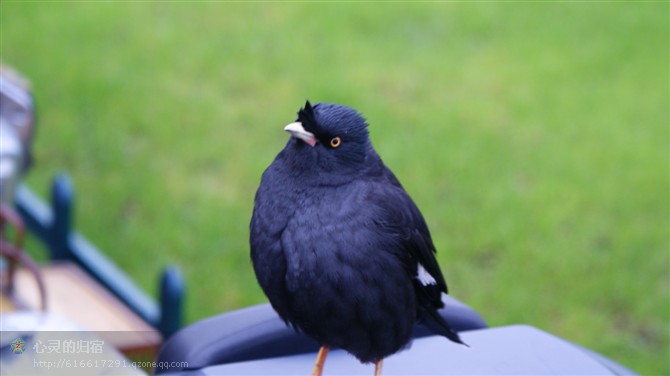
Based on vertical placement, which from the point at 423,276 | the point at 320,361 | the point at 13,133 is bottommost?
the point at 13,133

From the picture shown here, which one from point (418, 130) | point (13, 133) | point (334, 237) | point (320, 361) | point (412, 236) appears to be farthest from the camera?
point (418, 130)

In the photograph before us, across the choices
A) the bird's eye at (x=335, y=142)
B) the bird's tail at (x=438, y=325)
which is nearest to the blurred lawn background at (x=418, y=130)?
the bird's tail at (x=438, y=325)

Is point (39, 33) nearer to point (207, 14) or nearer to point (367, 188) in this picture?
point (207, 14)

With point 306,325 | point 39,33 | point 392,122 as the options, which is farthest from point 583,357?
point 39,33

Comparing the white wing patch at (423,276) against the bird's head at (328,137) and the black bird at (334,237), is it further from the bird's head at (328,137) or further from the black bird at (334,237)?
the bird's head at (328,137)

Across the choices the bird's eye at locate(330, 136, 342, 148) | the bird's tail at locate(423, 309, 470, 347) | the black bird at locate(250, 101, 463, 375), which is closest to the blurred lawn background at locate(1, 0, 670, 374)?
the bird's tail at locate(423, 309, 470, 347)

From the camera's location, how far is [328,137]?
1.91 meters

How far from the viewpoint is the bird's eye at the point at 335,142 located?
1.91 meters

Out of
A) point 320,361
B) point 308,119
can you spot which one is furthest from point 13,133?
point 308,119

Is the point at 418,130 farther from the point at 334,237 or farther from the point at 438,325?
the point at 334,237

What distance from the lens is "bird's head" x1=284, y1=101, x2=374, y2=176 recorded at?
6.21ft

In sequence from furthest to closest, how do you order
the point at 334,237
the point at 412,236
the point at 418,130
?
the point at 418,130 → the point at 412,236 → the point at 334,237

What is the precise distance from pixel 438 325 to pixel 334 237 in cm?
47

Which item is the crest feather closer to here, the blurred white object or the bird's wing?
the bird's wing
